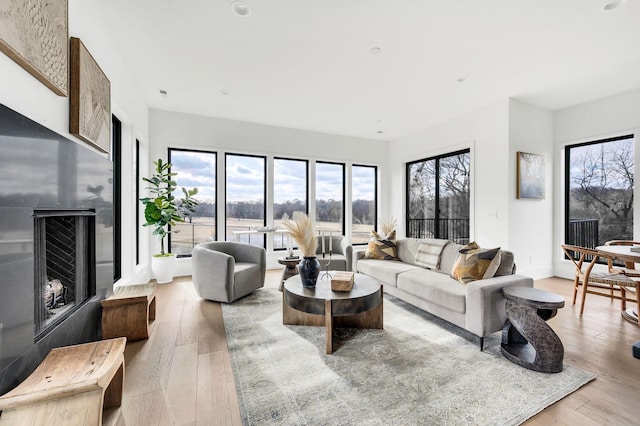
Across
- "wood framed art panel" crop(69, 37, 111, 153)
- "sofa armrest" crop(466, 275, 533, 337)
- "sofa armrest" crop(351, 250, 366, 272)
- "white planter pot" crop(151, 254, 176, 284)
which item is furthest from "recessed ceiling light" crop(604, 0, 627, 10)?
"white planter pot" crop(151, 254, 176, 284)

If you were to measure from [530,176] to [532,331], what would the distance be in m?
3.33

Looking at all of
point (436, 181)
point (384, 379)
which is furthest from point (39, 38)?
point (436, 181)

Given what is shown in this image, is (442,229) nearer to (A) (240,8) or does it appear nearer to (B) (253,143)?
(B) (253,143)

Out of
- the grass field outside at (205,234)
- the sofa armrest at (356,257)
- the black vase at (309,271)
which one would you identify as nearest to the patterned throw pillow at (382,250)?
the sofa armrest at (356,257)

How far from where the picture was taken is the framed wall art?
14.2 ft

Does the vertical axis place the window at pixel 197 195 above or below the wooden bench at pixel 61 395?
above

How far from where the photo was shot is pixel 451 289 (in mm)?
2621

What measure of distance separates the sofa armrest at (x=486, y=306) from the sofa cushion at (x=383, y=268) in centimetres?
104

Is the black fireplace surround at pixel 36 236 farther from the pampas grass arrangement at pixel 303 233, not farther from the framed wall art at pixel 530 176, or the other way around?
the framed wall art at pixel 530 176

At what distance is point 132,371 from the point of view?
6.63 ft

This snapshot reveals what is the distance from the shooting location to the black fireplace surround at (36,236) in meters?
1.26

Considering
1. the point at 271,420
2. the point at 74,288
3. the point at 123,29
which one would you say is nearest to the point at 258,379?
the point at 271,420

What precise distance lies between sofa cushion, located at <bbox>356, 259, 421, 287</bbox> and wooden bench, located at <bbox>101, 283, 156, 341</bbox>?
258 centimetres

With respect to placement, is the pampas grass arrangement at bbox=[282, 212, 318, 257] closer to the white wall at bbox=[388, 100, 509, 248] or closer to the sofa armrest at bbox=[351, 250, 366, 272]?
the sofa armrest at bbox=[351, 250, 366, 272]
